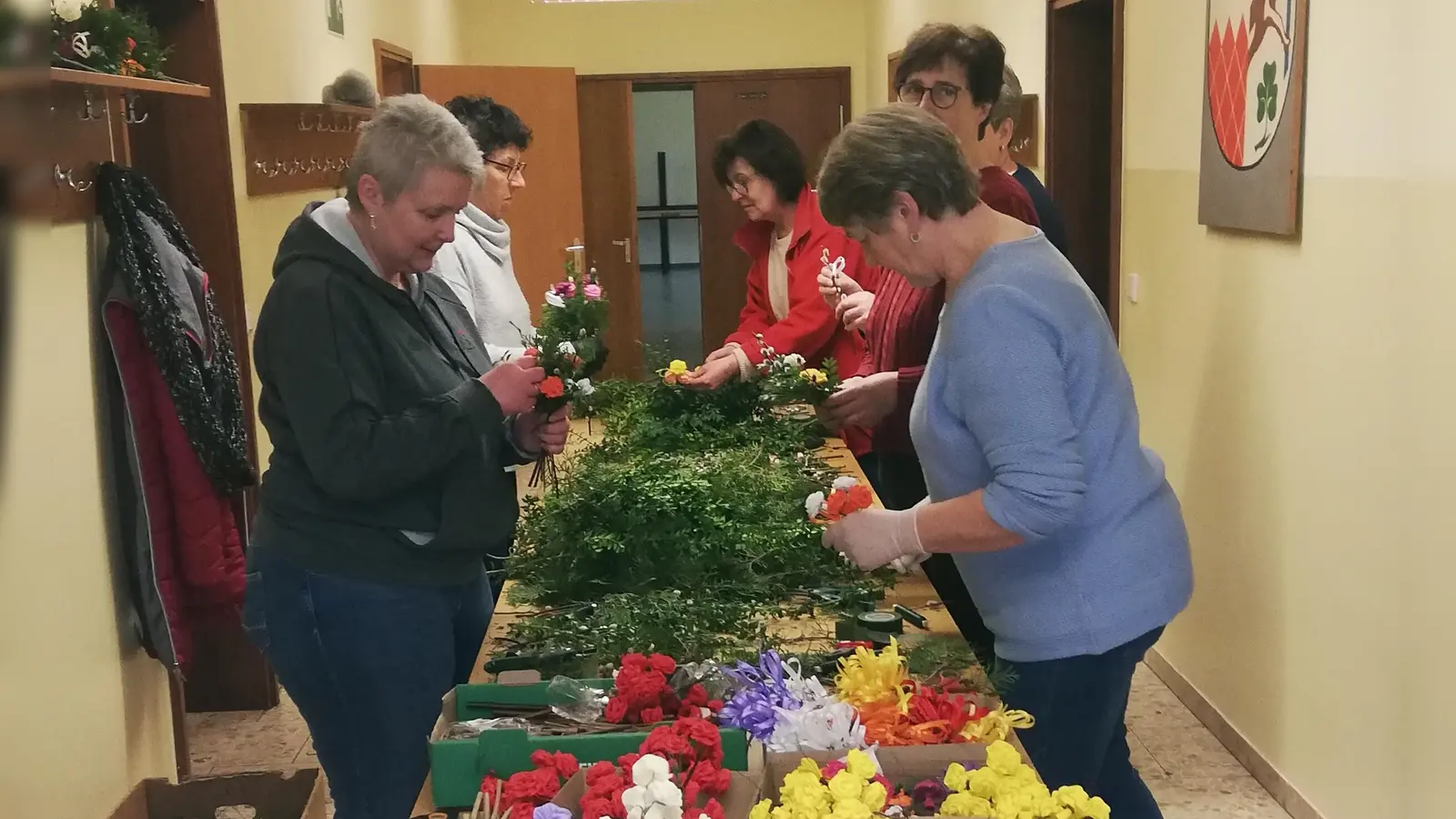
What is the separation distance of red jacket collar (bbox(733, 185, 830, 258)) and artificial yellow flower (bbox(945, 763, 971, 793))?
7.42 feet

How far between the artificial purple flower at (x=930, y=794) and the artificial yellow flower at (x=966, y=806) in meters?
0.06

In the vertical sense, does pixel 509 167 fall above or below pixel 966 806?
above

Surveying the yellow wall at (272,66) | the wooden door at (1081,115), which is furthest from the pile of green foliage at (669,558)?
the wooden door at (1081,115)

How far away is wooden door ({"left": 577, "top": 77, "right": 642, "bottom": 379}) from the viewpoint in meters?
8.30

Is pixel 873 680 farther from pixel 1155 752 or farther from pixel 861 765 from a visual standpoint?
pixel 1155 752

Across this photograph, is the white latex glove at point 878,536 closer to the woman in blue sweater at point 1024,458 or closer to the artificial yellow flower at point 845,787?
the woman in blue sweater at point 1024,458

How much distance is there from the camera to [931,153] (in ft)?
5.72

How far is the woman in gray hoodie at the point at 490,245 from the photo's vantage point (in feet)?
9.83

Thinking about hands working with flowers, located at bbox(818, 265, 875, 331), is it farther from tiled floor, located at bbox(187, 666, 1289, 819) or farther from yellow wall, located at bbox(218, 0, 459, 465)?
yellow wall, located at bbox(218, 0, 459, 465)

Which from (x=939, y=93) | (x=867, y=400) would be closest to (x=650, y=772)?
(x=867, y=400)

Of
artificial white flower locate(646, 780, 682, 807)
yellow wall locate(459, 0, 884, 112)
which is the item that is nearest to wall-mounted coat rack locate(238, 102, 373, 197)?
artificial white flower locate(646, 780, 682, 807)

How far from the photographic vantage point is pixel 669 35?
8.27 meters

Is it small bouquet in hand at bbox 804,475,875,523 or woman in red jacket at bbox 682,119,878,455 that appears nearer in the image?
small bouquet in hand at bbox 804,475,875,523

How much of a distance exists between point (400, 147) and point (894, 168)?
0.78m
